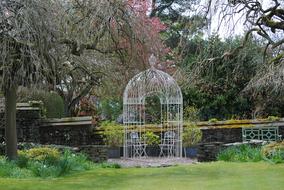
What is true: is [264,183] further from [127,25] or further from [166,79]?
[166,79]

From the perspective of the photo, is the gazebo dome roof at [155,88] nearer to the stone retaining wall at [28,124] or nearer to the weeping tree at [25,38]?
the stone retaining wall at [28,124]

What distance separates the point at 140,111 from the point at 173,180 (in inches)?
391

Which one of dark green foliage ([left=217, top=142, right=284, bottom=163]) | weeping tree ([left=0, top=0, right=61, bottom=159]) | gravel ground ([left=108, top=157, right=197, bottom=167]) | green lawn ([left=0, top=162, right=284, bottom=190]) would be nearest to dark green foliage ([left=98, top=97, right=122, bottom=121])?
gravel ground ([left=108, top=157, right=197, bottom=167])

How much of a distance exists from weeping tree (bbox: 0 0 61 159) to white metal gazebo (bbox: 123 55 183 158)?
710 centimetres

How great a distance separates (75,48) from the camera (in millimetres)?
12109

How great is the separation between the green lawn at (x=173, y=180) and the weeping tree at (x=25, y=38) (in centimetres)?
201

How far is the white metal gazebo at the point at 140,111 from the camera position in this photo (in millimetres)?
17859

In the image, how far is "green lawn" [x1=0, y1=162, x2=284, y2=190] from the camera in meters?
8.83

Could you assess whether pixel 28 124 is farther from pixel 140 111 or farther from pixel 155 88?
pixel 155 88

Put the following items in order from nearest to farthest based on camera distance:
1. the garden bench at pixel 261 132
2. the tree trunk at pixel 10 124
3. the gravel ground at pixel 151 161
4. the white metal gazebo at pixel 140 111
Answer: the tree trunk at pixel 10 124
the gravel ground at pixel 151 161
the white metal gazebo at pixel 140 111
the garden bench at pixel 261 132

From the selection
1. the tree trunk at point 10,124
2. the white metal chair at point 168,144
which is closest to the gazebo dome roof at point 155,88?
the white metal chair at point 168,144

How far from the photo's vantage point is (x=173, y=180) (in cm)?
990

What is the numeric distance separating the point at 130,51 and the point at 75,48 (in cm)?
127

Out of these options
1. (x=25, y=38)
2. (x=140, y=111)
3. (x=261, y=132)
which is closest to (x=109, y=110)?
(x=140, y=111)
